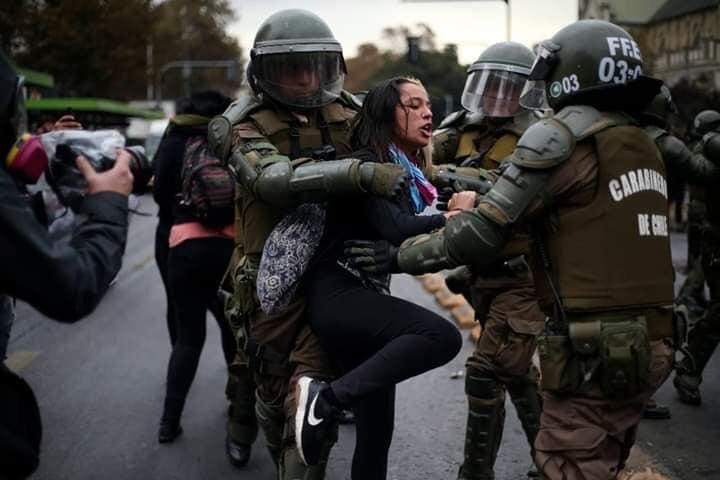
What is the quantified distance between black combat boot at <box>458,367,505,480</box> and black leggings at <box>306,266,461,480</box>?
691mm

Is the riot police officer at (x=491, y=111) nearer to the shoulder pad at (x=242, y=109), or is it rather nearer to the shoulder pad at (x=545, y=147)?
the shoulder pad at (x=242, y=109)

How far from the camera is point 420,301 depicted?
32.4ft

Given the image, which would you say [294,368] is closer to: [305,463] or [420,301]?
[305,463]

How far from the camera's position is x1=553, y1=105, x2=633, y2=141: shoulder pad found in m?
2.84

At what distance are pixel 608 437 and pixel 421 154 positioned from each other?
1.41m

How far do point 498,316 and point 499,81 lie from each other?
1.25m

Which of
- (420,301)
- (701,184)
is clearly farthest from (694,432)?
(420,301)

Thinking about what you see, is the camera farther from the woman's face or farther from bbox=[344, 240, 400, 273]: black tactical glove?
the woman's face

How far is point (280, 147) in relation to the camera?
3.82 metres

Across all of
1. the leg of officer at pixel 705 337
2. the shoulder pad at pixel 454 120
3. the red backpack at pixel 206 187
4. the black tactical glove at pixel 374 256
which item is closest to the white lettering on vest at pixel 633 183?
the black tactical glove at pixel 374 256

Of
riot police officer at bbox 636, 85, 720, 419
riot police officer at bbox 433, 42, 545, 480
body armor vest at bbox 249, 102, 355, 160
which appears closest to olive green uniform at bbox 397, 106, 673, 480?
riot police officer at bbox 433, 42, 545, 480

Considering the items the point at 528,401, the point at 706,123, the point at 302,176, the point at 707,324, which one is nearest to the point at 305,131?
the point at 302,176

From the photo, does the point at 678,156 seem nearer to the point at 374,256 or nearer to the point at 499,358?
the point at 499,358

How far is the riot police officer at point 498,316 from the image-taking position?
414 cm
